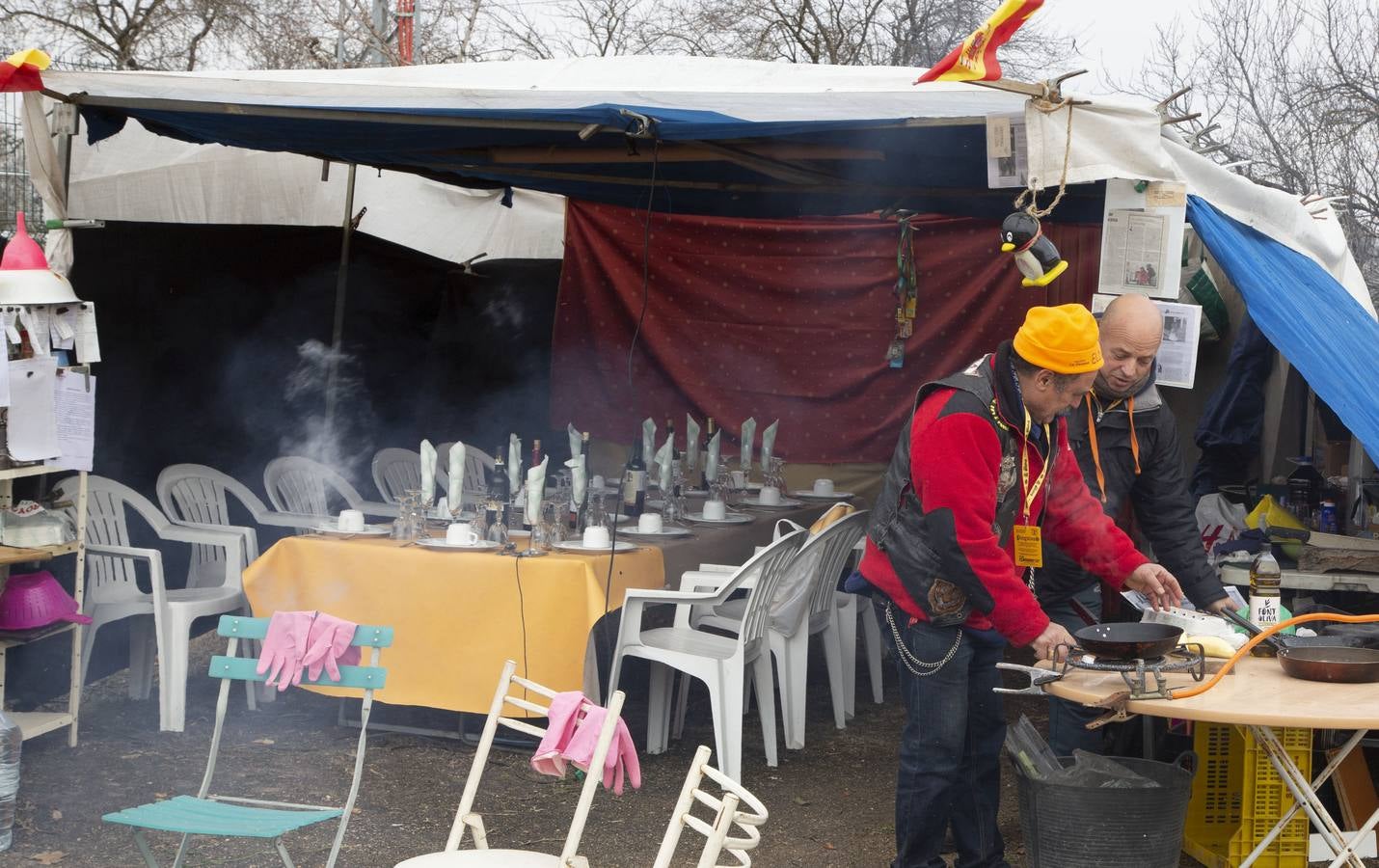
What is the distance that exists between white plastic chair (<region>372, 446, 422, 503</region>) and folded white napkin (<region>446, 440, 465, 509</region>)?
2.07 m

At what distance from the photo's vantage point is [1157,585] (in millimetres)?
3656

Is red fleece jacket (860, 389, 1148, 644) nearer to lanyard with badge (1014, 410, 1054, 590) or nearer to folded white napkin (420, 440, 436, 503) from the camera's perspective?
lanyard with badge (1014, 410, 1054, 590)

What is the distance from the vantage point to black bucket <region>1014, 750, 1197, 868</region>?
359 centimetres

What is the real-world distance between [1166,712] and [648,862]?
6.47ft

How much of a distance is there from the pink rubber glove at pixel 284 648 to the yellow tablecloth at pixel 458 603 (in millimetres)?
1147

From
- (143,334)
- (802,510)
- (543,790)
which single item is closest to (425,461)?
(543,790)

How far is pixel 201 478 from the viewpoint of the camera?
6.61 meters

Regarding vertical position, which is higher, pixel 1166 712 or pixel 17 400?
pixel 17 400

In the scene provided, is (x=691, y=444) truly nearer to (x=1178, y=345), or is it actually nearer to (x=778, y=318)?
(x=778, y=318)

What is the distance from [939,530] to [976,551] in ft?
0.33

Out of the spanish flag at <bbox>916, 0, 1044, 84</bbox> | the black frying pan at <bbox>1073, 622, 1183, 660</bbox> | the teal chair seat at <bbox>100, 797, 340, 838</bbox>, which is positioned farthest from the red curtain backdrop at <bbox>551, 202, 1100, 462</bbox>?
the teal chair seat at <bbox>100, 797, 340, 838</bbox>

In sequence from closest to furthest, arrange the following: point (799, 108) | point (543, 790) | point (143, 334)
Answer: point (799, 108)
point (543, 790)
point (143, 334)

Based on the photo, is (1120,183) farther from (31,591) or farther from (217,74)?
(31,591)

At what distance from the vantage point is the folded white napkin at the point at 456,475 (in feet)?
18.6
